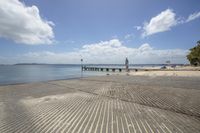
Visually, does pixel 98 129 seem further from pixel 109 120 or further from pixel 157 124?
pixel 157 124

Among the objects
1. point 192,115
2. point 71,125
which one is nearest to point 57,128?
point 71,125

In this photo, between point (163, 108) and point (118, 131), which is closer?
point (118, 131)

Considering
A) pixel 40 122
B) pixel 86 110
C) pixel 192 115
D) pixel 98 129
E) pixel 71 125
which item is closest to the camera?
pixel 98 129

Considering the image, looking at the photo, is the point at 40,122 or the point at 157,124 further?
the point at 40,122

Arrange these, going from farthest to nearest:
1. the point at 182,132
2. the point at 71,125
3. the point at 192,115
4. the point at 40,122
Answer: the point at 192,115
the point at 40,122
the point at 71,125
the point at 182,132

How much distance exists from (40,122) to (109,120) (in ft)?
7.80

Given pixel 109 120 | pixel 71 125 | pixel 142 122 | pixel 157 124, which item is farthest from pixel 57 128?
pixel 157 124

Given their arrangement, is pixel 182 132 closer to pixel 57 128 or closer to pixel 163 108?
pixel 163 108

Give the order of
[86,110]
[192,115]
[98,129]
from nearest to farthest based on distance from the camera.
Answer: [98,129] → [192,115] → [86,110]

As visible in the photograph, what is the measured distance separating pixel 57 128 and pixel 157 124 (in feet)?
10.3

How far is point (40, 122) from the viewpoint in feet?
15.8

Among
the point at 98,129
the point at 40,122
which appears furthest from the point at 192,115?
the point at 40,122

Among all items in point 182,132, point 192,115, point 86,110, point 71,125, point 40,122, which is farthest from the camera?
point 86,110

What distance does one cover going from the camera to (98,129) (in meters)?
4.22
